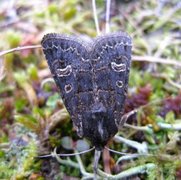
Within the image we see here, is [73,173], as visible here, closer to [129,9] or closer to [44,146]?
[44,146]

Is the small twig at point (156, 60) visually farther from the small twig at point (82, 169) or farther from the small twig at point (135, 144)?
the small twig at point (82, 169)

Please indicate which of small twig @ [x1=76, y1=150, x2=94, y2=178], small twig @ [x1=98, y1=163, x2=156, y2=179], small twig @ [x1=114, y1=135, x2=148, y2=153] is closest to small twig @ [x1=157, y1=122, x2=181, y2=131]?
small twig @ [x1=114, y1=135, x2=148, y2=153]

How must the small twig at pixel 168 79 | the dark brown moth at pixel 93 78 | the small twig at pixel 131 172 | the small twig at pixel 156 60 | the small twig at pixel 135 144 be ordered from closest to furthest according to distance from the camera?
the dark brown moth at pixel 93 78
the small twig at pixel 131 172
the small twig at pixel 135 144
the small twig at pixel 168 79
the small twig at pixel 156 60

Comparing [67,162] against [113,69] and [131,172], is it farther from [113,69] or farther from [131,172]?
[113,69]

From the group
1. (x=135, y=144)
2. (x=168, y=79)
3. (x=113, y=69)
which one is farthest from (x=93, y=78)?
(x=168, y=79)

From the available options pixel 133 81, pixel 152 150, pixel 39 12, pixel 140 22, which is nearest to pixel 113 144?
pixel 152 150

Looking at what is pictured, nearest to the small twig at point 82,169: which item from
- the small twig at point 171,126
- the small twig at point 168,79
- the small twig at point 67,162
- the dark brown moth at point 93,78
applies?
the small twig at point 67,162

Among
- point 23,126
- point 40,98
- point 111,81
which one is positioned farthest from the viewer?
point 40,98
